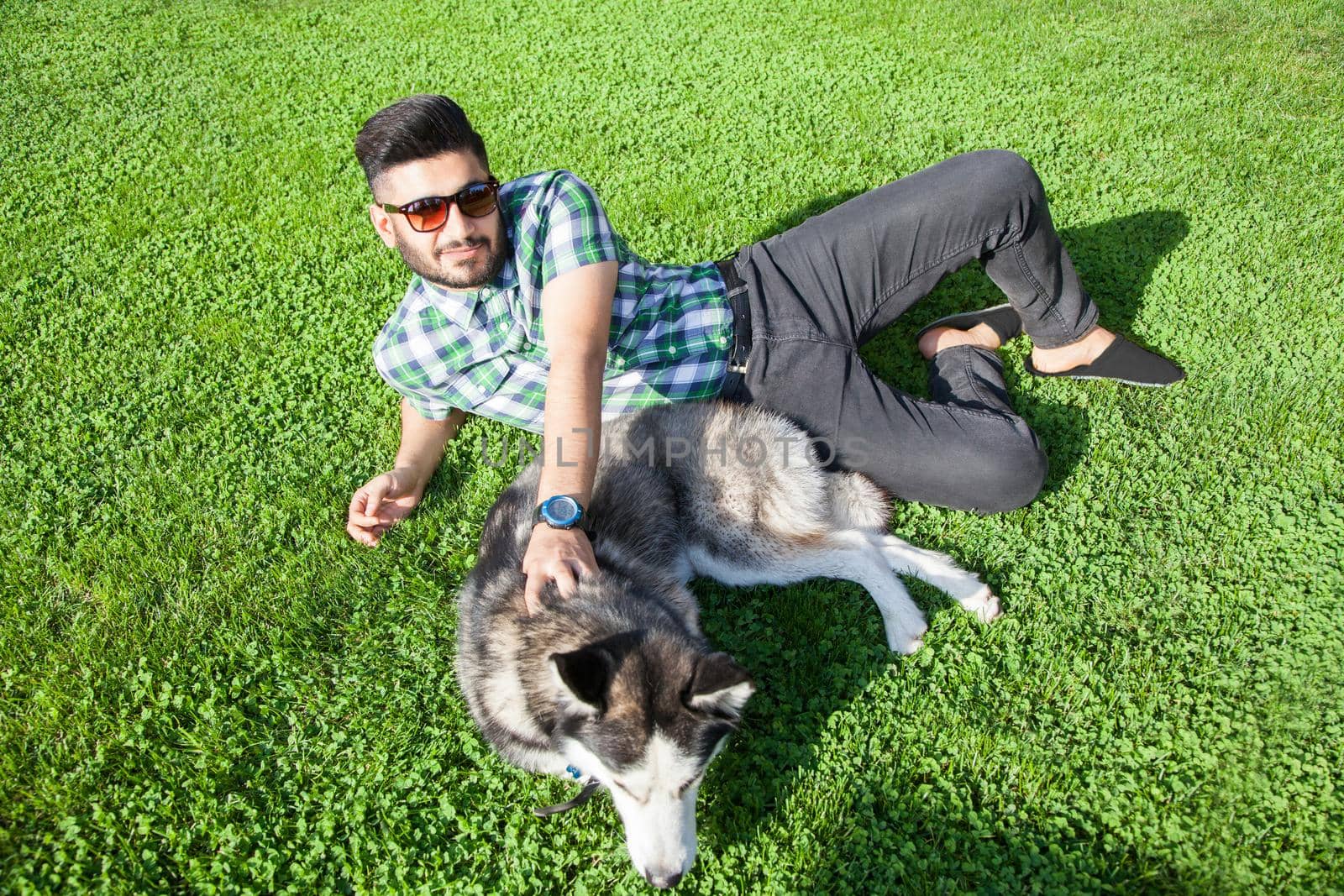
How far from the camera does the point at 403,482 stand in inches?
157

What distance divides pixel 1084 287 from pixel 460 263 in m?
3.86

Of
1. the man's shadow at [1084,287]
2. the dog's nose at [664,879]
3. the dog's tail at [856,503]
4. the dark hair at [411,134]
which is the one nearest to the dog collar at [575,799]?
the dog's nose at [664,879]

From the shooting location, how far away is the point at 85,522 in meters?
4.05

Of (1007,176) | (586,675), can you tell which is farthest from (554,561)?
(1007,176)

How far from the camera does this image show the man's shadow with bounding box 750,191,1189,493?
4.28m

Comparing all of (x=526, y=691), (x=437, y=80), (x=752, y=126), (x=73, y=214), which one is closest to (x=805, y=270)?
(x=526, y=691)

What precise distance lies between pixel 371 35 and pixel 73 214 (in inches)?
142

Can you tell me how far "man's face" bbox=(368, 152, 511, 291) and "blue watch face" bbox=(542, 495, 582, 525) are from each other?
1.10m

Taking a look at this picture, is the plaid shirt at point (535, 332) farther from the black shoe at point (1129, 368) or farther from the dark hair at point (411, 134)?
the black shoe at point (1129, 368)

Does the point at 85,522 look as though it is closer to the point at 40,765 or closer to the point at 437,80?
the point at 40,765

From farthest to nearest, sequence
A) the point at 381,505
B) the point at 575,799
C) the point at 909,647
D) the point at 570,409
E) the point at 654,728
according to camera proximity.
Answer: the point at 381,505, the point at 909,647, the point at 570,409, the point at 575,799, the point at 654,728

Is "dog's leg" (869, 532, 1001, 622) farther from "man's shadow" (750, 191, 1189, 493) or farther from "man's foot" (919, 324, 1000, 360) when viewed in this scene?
"man's foot" (919, 324, 1000, 360)

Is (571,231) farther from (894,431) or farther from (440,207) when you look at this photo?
(894,431)

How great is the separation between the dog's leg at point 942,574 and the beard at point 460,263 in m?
2.18
